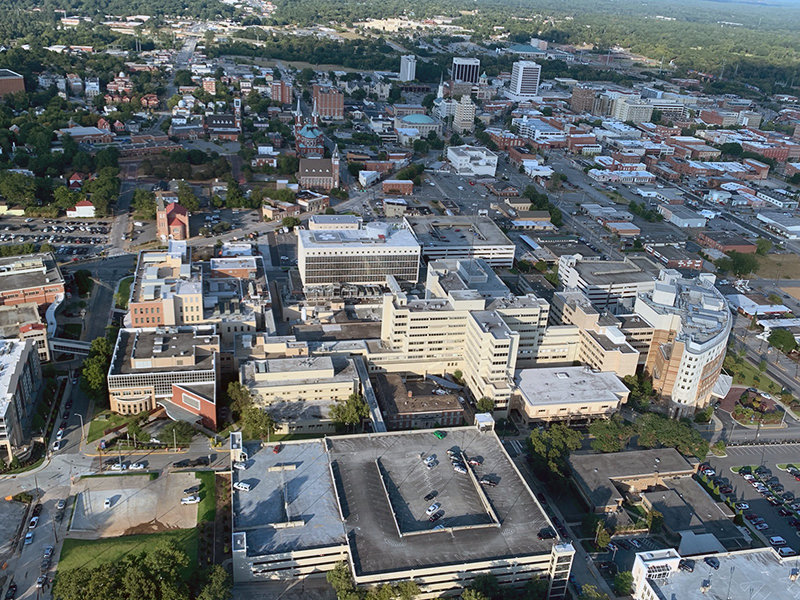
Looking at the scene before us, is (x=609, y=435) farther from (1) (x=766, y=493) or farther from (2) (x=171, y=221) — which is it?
(2) (x=171, y=221)

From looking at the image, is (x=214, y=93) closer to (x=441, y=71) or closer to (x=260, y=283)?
(x=441, y=71)

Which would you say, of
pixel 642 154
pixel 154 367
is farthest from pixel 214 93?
pixel 154 367

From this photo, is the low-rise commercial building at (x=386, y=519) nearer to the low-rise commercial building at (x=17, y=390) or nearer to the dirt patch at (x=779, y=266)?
the low-rise commercial building at (x=17, y=390)

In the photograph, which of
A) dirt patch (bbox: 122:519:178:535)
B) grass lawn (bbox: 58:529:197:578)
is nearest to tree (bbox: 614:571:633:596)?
grass lawn (bbox: 58:529:197:578)

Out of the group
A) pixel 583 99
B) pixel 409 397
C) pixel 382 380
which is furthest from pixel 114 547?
pixel 583 99

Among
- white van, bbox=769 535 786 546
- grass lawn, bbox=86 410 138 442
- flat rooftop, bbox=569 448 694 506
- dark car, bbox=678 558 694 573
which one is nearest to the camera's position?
dark car, bbox=678 558 694 573

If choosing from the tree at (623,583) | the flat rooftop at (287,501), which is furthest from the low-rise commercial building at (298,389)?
the tree at (623,583)

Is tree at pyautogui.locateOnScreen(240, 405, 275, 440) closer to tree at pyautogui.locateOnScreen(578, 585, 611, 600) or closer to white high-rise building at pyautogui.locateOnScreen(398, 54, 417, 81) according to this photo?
tree at pyautogui.locateOnScreen(578, 585, 611, 600)
